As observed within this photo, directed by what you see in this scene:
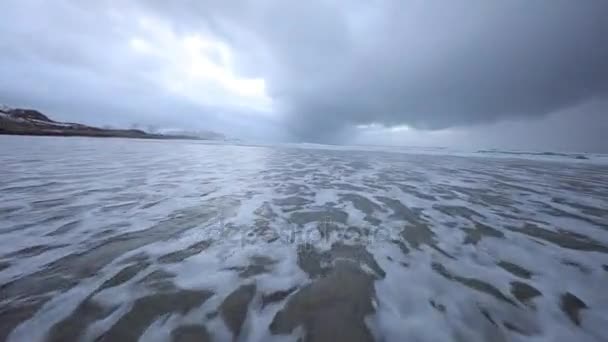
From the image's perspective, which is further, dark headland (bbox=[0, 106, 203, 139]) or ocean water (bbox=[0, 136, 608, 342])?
dark headland (bbox=[0, 106, 203, 139])

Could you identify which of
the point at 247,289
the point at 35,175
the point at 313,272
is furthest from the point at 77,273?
the point at 35,175

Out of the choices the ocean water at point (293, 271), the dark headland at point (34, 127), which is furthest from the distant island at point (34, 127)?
the ocean water at point (293, 271)

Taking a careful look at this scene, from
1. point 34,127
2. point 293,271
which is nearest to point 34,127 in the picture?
point 34,127

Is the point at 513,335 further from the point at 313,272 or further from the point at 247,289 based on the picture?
the point at 247,289

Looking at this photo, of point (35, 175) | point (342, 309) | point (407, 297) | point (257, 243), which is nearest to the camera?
point (342, 309)

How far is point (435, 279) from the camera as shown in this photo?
312cm

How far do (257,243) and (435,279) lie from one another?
2.70m

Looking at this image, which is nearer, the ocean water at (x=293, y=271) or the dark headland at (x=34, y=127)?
the ocean water at (x=293, y=271)

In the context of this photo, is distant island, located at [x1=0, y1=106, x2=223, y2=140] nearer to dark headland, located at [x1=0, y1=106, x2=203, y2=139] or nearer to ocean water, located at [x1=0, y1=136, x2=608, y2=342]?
dark headland, located at [x1=0, y1=106, x2=203, y2=139]

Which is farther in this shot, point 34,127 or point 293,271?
point 34,127

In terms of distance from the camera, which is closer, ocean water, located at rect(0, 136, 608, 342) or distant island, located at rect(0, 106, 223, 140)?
ocean water, located at rect(0, 136, 608, 342)

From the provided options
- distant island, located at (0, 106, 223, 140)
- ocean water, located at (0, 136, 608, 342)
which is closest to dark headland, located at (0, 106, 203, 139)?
distant island, located at (0, 106, 223, 140)

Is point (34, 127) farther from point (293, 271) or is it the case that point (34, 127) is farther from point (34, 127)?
point (293, 271)

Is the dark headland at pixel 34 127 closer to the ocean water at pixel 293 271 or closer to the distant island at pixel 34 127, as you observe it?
the distant island at pixel 34 127
